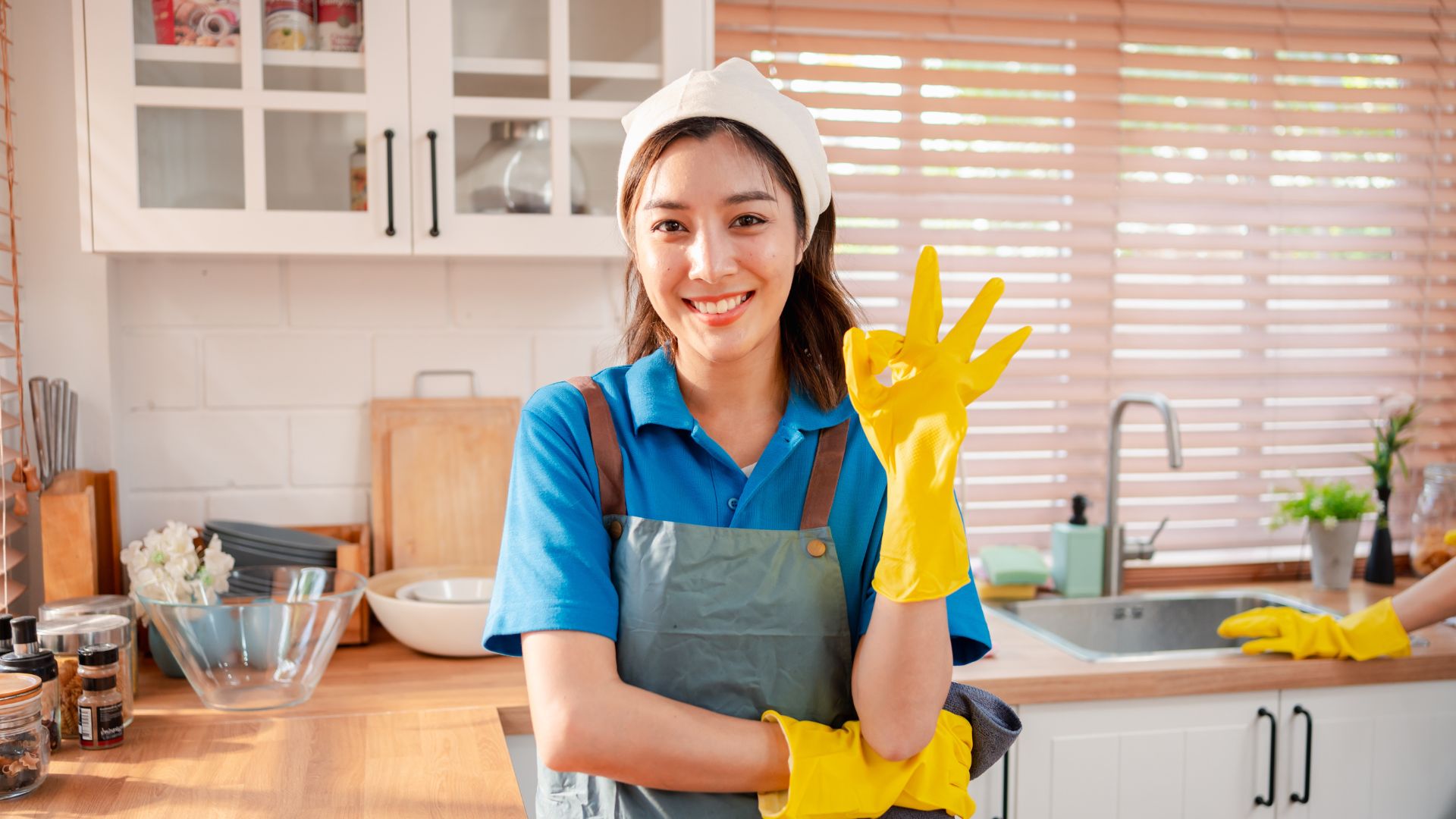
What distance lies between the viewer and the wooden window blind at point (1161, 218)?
2463 millimetres

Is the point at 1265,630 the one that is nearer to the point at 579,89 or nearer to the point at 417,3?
the point at 579,89

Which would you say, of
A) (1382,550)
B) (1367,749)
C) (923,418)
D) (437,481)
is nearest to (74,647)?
(437,481)

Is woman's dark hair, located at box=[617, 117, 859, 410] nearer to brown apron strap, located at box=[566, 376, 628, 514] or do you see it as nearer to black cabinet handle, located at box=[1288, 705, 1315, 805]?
brown apron strap, located at box=[566, 376, 628, 514]

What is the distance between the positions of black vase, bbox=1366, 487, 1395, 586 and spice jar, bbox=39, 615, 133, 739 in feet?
8.16

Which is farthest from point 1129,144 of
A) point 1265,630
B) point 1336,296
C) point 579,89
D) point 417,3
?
point 417,3

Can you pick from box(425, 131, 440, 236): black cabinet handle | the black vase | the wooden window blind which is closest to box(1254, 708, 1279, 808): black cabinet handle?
the wooden window blind

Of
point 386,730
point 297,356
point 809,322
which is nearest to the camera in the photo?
point 809,322

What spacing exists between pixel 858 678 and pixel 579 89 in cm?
122

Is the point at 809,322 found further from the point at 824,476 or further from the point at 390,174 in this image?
the point at 390,174

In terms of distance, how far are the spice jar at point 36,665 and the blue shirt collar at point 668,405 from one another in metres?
0.81

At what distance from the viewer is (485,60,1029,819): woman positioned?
1143 millimetres

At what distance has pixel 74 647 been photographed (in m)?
1.57

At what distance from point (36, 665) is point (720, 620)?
0.87 m

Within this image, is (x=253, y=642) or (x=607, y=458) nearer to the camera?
(x=607, y=458)
